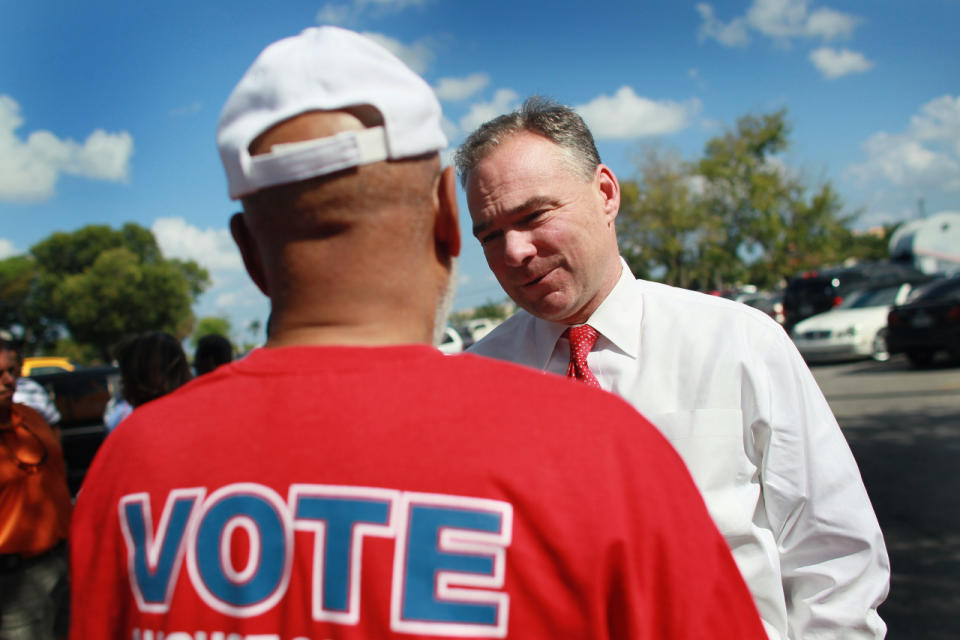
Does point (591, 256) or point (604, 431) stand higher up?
point (591, 256)

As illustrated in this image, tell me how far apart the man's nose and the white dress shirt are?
1.49 feet

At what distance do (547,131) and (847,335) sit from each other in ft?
45.1

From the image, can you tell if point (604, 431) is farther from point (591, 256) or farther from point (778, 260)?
point (778, 260)

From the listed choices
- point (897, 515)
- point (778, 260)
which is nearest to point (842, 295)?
point (897, 515)

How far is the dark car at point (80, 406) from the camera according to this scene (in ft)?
34.4

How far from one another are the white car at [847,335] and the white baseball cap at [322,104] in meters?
14.5

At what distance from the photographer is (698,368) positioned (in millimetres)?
1864

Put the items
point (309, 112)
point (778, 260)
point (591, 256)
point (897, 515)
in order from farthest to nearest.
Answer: point (778, 260), point (897, 515), point (591, 256), point (309, 112)

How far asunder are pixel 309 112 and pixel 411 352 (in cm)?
34

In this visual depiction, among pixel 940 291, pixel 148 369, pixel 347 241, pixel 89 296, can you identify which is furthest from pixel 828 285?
pixel 89 296

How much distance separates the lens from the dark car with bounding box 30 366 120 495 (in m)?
10.5

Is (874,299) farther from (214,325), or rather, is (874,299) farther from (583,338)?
(214,325)

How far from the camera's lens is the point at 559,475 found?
83 cm

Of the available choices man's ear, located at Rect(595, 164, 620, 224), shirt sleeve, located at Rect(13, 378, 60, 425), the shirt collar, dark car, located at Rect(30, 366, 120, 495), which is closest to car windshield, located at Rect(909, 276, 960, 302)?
man's ear, located at Rect(595, 164, 620, 224)
